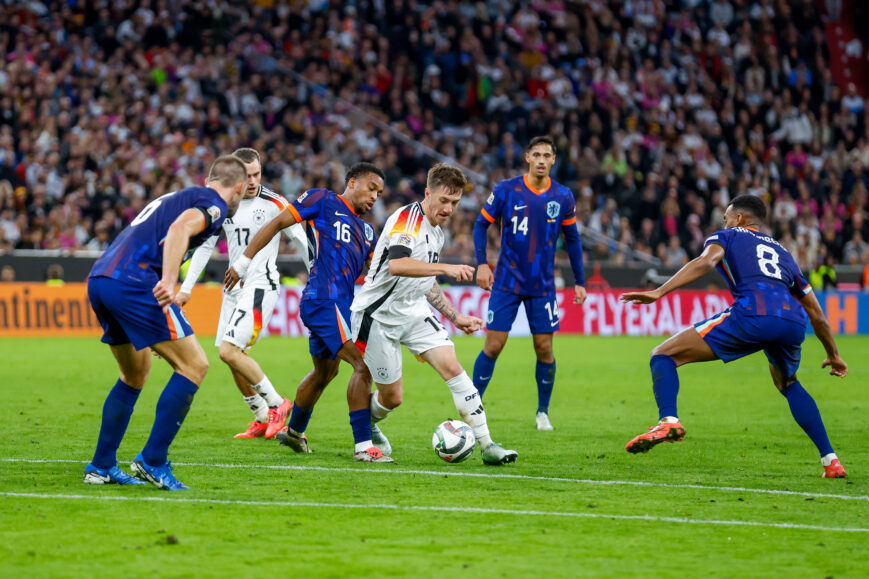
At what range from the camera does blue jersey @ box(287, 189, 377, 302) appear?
8500mm

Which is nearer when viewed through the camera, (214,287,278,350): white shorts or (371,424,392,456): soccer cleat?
(371,424,392,456): soccer cleat

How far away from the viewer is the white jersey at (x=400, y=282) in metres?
7.98

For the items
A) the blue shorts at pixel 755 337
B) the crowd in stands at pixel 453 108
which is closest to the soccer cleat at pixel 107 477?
the blue shorts at pixel 755 337

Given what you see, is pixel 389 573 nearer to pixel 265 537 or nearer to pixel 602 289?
pixel 265 537

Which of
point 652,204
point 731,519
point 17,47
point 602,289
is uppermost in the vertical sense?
point 17,47

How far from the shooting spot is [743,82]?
3206 centimetres

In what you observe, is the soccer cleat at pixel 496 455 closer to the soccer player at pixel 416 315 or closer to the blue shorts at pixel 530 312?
the soccer player at pixel 416 315

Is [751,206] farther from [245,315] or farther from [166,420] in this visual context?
[166,420]

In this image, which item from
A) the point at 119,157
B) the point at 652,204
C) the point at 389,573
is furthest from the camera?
the point at 652,204

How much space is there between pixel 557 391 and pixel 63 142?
13816 mm

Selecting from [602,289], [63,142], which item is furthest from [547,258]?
[63,142]

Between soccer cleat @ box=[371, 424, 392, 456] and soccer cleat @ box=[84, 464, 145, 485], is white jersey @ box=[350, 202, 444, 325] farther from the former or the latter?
soccer cleat @ box=[84, 464, 145, 485]

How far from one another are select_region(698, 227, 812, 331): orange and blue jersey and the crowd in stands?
15864mm

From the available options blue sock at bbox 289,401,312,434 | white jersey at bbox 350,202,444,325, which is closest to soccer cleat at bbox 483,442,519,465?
white jersey at bbox 350,202,444,325
